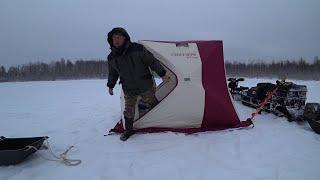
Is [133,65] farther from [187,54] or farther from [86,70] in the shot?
[86,70]

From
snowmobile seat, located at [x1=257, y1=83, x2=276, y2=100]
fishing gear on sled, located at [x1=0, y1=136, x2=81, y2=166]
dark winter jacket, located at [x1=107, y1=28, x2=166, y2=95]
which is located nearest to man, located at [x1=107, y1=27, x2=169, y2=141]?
dark winter jacket, located at [x1=107, y1=28, x2=166, y2=95]

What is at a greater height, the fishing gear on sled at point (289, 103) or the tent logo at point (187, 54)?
the tent logo at point (187, 54)

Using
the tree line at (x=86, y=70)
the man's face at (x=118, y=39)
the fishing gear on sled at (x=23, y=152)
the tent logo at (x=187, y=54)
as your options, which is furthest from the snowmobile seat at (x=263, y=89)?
the tree line at (x=86, y=70)

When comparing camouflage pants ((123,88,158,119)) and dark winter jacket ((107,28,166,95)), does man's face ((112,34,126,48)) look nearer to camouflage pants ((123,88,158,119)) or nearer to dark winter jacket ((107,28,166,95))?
dark winter jacket ((107,28,166,95))

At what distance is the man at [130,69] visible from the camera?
16.5 feet

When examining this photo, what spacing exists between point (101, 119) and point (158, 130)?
1959 millimetres

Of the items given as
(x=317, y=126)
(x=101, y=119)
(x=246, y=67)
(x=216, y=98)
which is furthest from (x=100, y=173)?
(x=246, y=67)

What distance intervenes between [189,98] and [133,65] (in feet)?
4.14

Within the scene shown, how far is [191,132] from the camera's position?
17.9 ft

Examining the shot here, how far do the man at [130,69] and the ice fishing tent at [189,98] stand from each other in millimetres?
377

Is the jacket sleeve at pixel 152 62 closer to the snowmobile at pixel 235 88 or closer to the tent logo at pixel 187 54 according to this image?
the tent logo at pixel 187 54

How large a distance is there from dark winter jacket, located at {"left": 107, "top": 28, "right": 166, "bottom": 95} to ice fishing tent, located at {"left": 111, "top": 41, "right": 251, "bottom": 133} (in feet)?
1.81

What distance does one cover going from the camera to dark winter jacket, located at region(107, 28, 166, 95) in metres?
5.04

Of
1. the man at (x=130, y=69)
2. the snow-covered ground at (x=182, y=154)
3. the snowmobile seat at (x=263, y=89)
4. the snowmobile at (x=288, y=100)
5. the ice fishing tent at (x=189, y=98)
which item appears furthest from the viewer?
the snowmobile seat at (x=263, y=89)
